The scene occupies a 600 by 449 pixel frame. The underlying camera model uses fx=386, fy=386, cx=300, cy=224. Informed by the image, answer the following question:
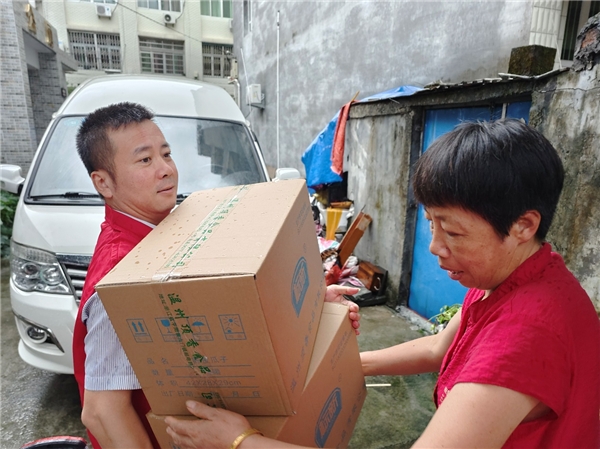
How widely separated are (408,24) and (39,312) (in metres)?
5.07

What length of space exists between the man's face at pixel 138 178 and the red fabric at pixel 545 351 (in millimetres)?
1003

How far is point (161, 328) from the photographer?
2.79 feet

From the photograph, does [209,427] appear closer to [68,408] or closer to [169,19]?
[68,408]

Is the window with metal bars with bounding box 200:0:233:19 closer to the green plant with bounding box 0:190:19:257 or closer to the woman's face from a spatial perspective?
the green plant with bounding box 0:190:19:257

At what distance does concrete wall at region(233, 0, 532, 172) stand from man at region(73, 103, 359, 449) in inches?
144

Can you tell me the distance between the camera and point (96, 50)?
1897 centimetres

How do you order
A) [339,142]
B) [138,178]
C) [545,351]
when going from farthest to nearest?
[339,142], [138,178], [545,351]

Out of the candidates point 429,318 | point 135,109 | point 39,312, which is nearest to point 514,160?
point 135,109

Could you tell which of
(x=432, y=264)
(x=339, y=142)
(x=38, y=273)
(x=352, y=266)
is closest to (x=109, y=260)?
(x=38, y=273)

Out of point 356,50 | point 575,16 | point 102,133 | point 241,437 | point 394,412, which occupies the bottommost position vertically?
point 394,412

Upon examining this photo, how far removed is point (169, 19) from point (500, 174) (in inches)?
866

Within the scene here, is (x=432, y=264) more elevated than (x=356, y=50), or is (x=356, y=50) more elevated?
(x=356, y=50)

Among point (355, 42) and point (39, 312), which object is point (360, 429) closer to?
point (39, 312)

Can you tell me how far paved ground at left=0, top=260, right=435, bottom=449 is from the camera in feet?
8.11
